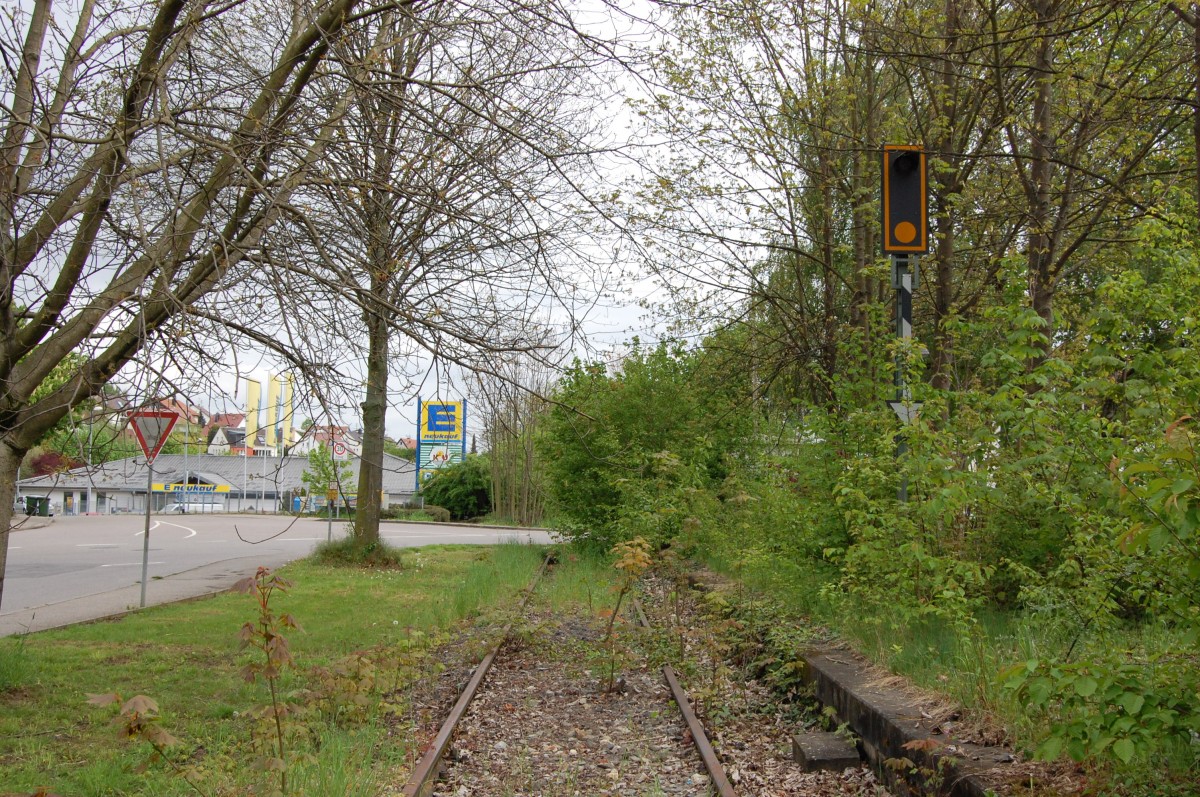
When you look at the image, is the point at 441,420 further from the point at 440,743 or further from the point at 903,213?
the point at 903,213

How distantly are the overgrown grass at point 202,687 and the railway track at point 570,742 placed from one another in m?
0.44

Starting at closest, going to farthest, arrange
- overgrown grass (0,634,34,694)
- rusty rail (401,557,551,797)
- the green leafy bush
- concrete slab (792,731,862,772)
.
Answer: rusty rail (401,557,551,797) → concrete slab (792,731,862,772) → overgrown grass (0,634,34,694) → the green leafy bush

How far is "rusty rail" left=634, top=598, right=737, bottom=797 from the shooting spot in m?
5.49

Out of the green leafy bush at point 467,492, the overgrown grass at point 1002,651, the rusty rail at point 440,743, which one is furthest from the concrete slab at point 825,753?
the green leafy bush at point 467,492

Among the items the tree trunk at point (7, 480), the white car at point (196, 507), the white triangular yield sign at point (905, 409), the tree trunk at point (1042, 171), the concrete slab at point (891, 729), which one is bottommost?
the white car at point (196, 507)

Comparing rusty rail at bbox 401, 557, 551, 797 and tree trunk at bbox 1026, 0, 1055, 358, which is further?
tree trunk at bbox 1026, 0, 1055, 358

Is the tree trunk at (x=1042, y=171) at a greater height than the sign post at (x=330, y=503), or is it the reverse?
the tree trunk at (x=1042, y=171)

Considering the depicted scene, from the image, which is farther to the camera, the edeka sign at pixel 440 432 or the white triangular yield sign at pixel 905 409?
the white triangular yield sign at pixel 905 409

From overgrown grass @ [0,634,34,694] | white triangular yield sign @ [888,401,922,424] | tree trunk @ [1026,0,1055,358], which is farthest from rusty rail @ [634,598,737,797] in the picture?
tree trunk @ [1026,0,1055,358]

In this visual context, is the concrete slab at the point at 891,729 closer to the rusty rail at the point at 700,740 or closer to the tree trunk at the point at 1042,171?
the rusty rail at the point at 700,740

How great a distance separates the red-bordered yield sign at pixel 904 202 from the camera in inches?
316

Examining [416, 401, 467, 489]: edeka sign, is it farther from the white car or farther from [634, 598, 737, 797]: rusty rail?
the white car

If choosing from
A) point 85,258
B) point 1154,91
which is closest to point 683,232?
point 1154,91

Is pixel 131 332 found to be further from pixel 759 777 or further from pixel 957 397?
pixel 957 397
